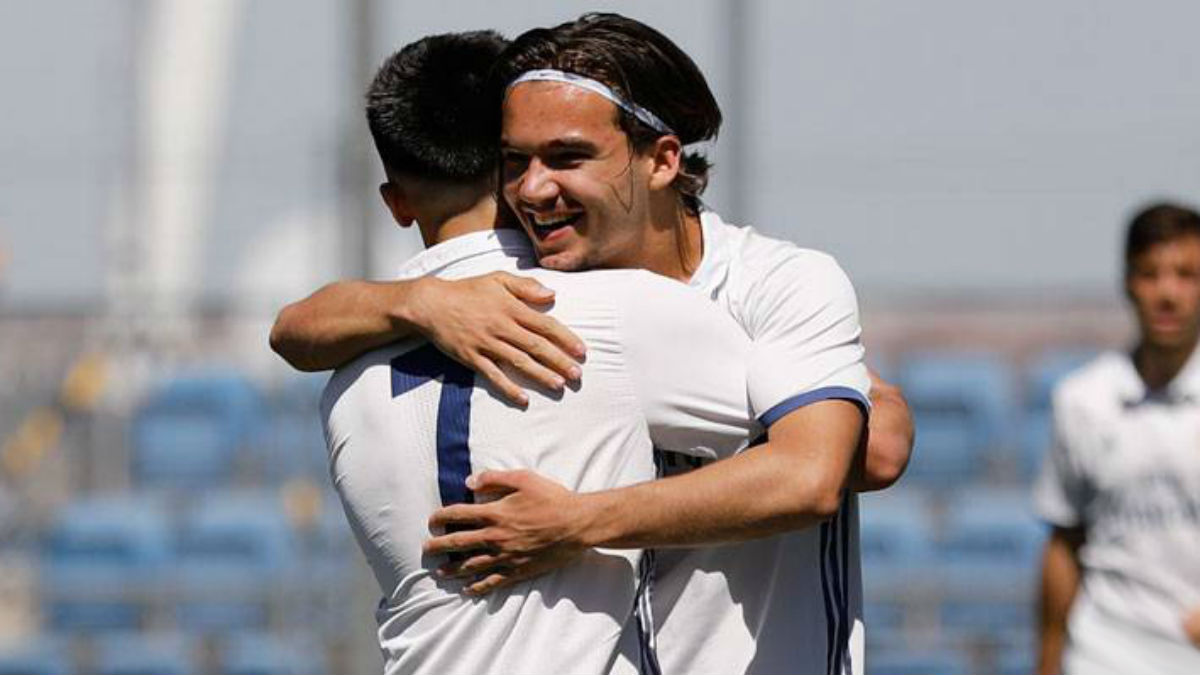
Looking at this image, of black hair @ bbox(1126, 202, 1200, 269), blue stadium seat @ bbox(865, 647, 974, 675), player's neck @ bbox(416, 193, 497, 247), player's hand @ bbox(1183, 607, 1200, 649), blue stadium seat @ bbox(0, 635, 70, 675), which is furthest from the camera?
blue stadium seat @ bbox(0, 635, 70, 675)

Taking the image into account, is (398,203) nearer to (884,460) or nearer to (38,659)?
(884,460)

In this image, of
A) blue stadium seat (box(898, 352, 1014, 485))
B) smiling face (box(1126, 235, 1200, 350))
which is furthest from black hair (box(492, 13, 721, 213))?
blue stadium seat (box(898, 352, 1014, 485))

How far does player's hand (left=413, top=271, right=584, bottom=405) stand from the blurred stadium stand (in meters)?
6.81

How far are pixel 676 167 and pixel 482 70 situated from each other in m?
0.29

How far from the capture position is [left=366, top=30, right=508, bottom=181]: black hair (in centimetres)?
302

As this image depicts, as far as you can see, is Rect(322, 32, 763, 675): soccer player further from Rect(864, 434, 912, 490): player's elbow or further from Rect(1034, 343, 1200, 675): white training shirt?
Rect(1034, 343, 1200, 675): white training shirt

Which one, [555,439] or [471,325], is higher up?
[471,325]

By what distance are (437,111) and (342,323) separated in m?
0.31

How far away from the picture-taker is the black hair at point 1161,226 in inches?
233

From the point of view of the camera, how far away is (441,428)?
2906 mm

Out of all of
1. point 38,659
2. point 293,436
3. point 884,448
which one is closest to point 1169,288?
point 884,448

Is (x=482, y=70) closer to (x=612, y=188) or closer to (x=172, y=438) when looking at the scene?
(x=612, y=188)

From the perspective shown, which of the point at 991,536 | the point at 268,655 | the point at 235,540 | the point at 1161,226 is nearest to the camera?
the point at 1161,226

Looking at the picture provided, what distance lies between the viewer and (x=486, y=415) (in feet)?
9.49
